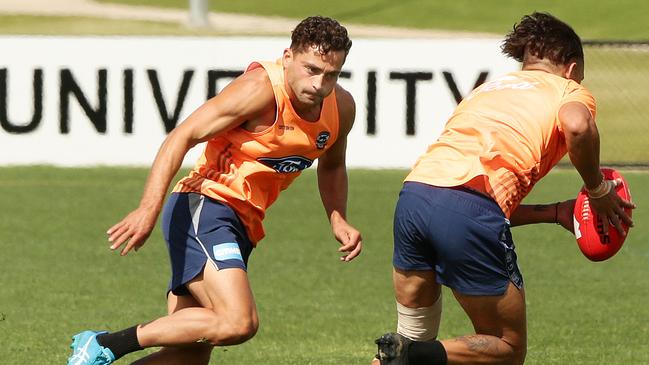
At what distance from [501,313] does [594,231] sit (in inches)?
27.5

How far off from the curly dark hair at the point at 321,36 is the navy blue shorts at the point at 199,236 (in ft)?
2.75

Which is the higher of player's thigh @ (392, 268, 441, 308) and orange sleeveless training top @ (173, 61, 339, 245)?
orange sleeveless training top @ (173, 61, 339, 245)

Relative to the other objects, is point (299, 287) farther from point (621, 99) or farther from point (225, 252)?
point (621, 99)

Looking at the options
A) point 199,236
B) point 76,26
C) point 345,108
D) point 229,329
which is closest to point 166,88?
point 345,108

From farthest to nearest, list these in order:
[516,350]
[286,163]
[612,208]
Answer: [286,163] < [612,208] < [516,350]

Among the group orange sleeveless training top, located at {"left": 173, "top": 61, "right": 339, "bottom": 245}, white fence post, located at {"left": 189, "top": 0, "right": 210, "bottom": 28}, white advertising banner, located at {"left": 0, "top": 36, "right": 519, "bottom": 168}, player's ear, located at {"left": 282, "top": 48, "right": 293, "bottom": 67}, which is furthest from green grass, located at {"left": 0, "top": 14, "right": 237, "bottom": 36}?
player's ear, located at {"left": 282, "top": 48, "right": 293, "bottom": 67}

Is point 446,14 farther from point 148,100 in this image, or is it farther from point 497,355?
point 497,355

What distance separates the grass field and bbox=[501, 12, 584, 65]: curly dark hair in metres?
2.35

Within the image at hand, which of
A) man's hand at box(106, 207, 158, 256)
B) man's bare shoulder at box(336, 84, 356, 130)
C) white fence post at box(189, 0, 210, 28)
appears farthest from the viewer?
white fence post at box(189, 0, 210, 28)

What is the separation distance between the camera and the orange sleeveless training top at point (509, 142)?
242 inches

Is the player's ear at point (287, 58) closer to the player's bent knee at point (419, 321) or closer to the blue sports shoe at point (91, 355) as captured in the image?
the player's bent knee at point (419, 321)

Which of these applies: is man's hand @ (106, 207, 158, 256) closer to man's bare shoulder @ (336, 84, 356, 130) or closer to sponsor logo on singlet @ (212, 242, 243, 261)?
sponsor logo on singlet @ (212, 242, 243, 261)

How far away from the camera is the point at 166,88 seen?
17922 millimetres

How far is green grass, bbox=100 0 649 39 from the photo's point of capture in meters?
38.5
